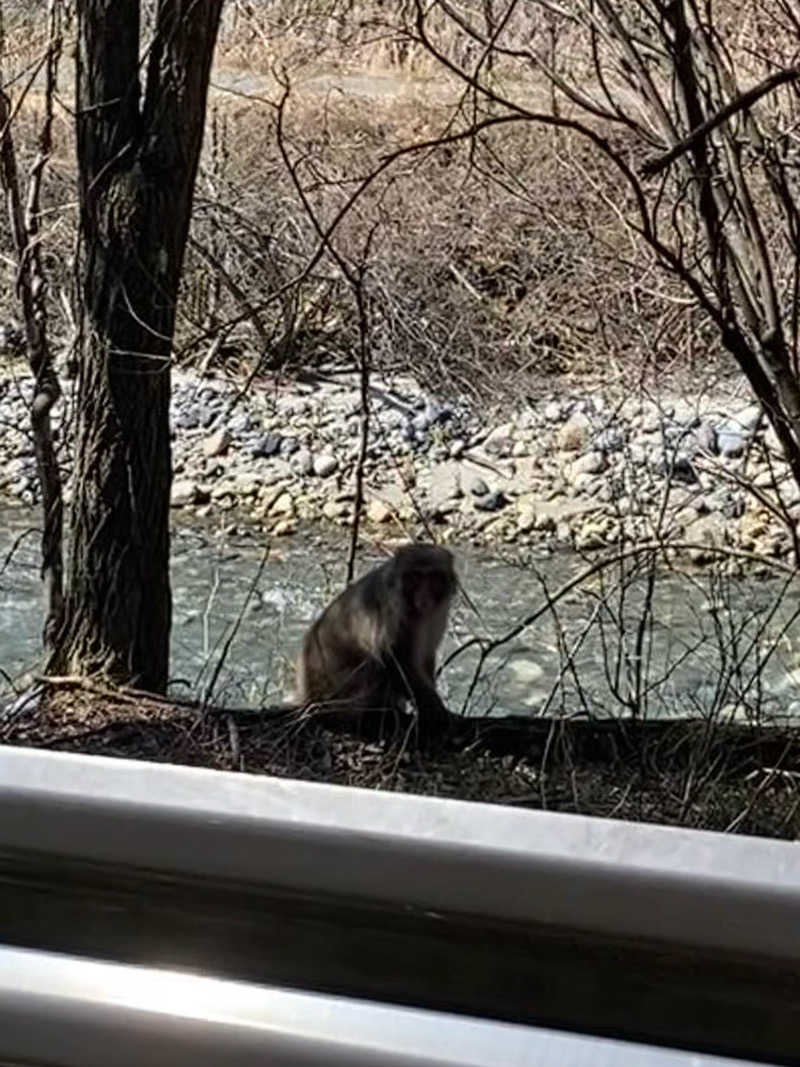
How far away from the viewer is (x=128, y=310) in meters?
5.06

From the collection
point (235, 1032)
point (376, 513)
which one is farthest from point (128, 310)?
point (376, 513)

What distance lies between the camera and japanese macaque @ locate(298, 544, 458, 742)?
15.8ft

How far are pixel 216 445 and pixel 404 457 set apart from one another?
55.9 inches

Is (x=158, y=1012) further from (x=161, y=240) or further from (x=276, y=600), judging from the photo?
(x=276, y=600)

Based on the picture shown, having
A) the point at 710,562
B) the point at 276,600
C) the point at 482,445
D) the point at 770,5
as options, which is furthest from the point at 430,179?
the point at 770,5

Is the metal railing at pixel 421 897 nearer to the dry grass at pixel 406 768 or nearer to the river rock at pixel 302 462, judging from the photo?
the dry grass at pixel 406 768

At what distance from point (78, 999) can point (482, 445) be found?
988cm

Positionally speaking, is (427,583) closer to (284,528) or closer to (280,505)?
(284,528)

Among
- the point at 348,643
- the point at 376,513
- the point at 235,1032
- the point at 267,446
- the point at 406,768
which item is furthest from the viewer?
the point at 267,446

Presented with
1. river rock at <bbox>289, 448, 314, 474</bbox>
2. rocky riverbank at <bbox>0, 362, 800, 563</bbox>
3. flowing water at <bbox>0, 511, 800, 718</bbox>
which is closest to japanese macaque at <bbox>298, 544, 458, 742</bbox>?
flowing water at <bbox>0, 511, 800, 718</bbox>

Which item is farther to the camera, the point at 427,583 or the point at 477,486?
the point at 477,486

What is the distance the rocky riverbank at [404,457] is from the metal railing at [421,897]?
7916 mm

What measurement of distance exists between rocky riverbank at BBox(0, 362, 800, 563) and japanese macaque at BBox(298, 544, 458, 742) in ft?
13.2

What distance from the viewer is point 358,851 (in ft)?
3.56
